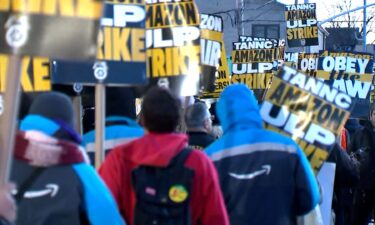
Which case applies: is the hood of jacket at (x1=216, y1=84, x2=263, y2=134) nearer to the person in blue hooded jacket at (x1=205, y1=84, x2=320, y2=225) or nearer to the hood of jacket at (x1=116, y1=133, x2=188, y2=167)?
the person in blue hooded jacket at (x1=205, y1=84, x2=320, y2=225)

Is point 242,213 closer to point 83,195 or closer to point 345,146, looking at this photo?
point 83,195

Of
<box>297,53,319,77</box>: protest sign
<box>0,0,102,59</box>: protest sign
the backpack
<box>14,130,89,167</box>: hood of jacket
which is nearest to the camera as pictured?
<box>0,0,102,59</box>: protest sign

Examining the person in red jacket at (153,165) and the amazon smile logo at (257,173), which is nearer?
the person in red jacket at (153,165)

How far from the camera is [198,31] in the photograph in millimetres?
7082

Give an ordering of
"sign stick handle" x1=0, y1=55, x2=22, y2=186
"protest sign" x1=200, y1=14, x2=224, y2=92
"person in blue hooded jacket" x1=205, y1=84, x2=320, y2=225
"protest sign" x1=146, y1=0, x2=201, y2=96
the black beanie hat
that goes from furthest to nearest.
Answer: "protest sign" x1=200, y1=14, x2=224, y2=92 < "protest sign" x1=146, y1=0, x2=201, y2=96 < "person in blue hooded jacket" x1=205, y1=84, x2=320, y2=225 < the black beanie hat < "sign stick handle" x1=0, y1=55, x2=22, y2=186

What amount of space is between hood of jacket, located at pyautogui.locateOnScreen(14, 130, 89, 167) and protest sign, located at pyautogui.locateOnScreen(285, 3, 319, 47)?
1506 centimetres

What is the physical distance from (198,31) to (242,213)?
85.1 inches

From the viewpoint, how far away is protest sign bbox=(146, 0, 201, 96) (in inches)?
263

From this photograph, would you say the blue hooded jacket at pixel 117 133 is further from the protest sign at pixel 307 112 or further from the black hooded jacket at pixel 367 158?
the black hooded jacket at pixel 367 158

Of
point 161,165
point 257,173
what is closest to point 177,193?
point 161,165

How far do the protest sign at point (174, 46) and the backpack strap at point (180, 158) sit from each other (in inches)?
77.5

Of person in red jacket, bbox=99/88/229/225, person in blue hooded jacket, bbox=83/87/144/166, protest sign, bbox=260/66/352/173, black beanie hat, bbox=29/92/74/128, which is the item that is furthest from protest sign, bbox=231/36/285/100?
black beanie hat, bbox=29/92/74/128

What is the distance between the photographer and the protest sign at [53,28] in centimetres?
350

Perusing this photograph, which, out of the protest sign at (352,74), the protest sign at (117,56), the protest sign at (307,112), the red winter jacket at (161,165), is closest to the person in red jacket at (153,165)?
the red winter jacket at (161,165)
